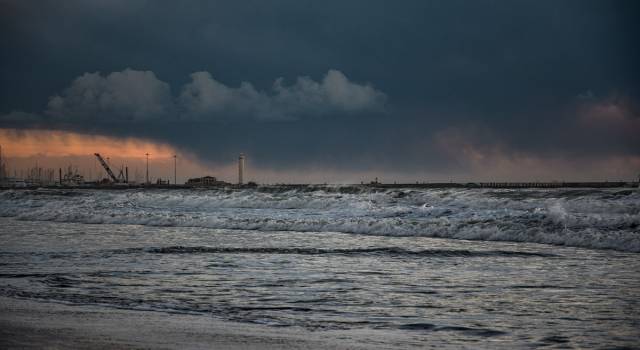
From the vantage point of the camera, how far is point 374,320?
30.0ft

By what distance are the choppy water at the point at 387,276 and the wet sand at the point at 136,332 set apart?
61 centimetres

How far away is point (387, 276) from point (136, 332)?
649 cm

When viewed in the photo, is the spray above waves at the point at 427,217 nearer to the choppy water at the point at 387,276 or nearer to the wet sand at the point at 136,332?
the choppy water at the point at 387,276

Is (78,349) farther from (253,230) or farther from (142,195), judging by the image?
(142,195)

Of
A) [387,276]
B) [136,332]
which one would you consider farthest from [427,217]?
[136,332]

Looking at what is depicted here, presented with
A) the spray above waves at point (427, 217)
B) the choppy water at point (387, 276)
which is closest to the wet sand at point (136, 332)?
the choppy water at point (387, 276)

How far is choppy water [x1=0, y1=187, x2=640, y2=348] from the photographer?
894cm

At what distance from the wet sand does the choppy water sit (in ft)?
2.01

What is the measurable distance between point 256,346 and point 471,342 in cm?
234

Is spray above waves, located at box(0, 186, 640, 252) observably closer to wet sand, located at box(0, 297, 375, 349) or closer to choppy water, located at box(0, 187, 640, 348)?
choppy water, located at box(0, 187, 640, 348)

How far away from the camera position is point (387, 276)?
537 inches

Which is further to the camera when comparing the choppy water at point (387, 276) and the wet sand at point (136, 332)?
the choppy water at point (387, 276)

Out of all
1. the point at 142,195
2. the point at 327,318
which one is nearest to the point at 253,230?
the point at 327,318

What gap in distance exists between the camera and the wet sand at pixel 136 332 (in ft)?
24.2
